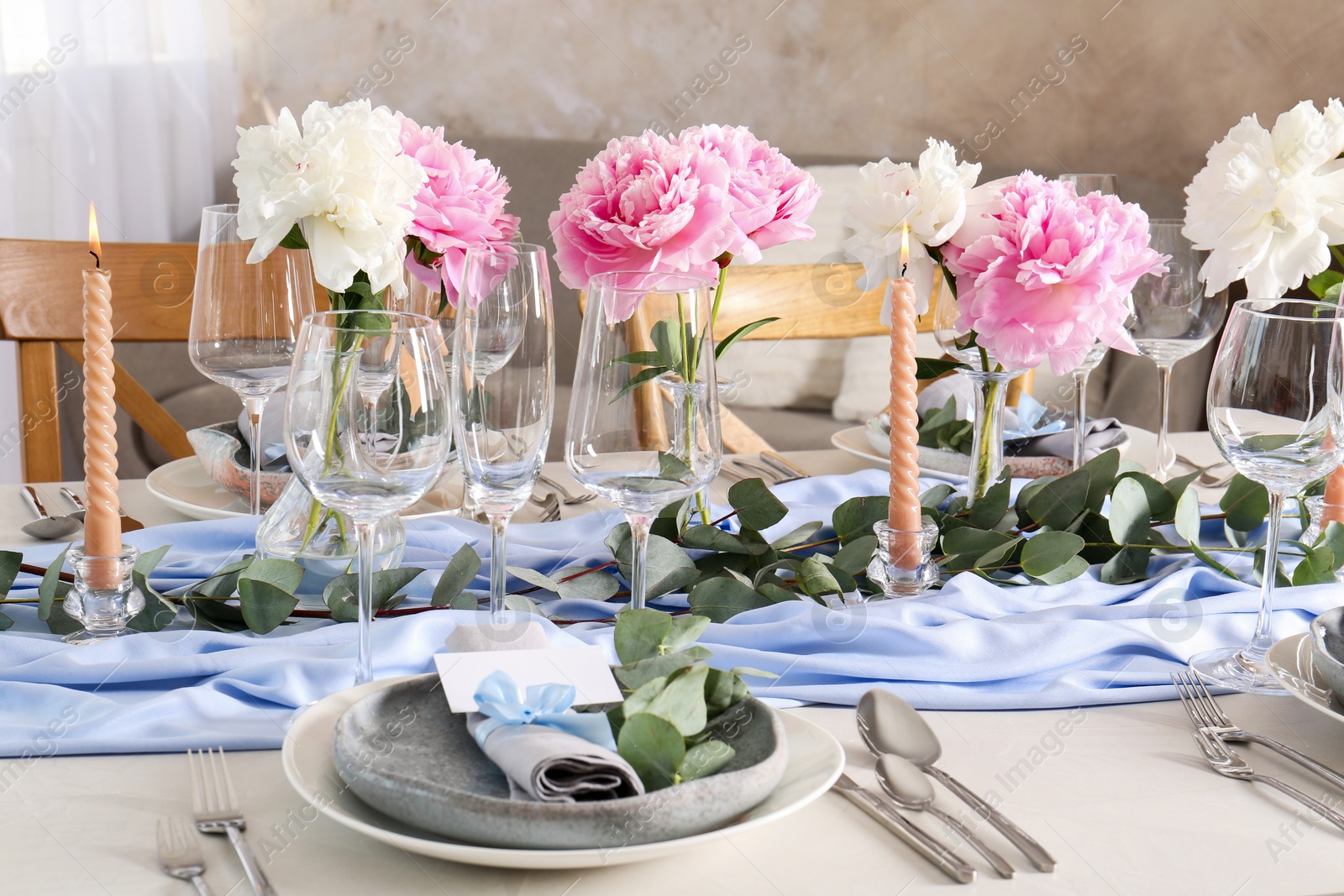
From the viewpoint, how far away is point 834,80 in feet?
11.3

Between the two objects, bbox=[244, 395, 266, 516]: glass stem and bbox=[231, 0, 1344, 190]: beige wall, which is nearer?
bbox=[244, 395, 266, 516]: glass stem

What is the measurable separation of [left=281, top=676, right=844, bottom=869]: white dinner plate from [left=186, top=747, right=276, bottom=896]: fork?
1.3 inches

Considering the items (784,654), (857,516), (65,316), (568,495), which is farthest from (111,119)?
(784,654)

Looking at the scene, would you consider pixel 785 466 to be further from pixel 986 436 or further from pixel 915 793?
pixel 915 793

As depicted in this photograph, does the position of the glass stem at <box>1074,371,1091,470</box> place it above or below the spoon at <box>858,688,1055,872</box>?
above

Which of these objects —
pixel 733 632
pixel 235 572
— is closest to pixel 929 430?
pixel 733 632

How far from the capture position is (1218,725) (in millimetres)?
702

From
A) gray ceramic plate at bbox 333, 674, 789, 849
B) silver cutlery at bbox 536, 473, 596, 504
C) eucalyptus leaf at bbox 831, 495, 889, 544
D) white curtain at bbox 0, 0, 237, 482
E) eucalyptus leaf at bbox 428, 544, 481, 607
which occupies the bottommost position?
gray ceramic plate at bbox 333, 674, 789, 849

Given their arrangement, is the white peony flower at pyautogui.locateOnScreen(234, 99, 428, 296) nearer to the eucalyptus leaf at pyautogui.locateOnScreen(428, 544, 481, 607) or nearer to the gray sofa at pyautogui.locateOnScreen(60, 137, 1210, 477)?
the eucalyptus leaf at pyautogui.locateOnScreen(428, 544, 481, 607)

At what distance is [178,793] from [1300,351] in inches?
26.7

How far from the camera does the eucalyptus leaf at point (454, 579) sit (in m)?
0.84

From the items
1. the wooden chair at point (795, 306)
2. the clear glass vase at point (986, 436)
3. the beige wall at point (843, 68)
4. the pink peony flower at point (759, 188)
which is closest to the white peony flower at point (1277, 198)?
the clear glass vase at point (986, 436)

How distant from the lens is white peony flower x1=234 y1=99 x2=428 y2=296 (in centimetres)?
80

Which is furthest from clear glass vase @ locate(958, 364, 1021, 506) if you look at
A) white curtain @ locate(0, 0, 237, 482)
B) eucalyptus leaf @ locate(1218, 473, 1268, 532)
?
white curtain @ locate(0, 0, 237, 482)
